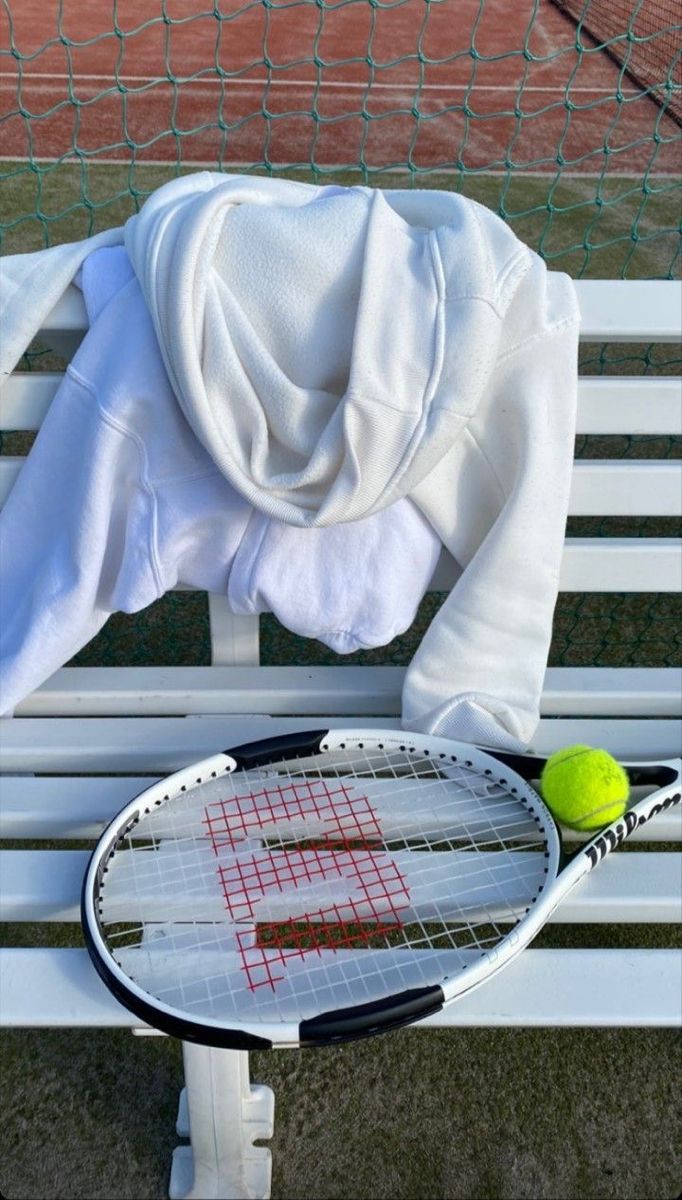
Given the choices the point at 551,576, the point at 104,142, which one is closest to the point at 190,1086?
the point at 551,576

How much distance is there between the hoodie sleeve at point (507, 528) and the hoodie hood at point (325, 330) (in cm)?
8

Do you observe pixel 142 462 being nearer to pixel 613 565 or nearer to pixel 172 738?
pixel 172 738

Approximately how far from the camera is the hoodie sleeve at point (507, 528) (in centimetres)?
119

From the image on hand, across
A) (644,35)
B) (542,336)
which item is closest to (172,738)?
(542,336)

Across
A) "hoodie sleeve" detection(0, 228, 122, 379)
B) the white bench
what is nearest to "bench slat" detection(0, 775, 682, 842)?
Result: the white bench

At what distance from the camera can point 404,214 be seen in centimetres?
125

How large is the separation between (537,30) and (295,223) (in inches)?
338

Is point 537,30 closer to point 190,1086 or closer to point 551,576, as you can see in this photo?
point 551,576

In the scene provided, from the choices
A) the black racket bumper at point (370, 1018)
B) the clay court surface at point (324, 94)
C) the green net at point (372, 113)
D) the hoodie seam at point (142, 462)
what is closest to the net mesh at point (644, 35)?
the green net at point (372, 113)

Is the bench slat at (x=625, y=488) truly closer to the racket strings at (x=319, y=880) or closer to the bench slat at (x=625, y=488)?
the bench slat at (x=625, y=488)

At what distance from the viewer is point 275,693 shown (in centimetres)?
143

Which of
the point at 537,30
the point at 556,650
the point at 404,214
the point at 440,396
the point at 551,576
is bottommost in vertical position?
the point at 556,650

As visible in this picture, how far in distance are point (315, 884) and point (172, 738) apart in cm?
33

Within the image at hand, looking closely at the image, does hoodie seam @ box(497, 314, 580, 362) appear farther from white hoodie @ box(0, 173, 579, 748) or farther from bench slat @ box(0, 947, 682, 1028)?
bench slat @ box(0, 947, 682, 1028)
